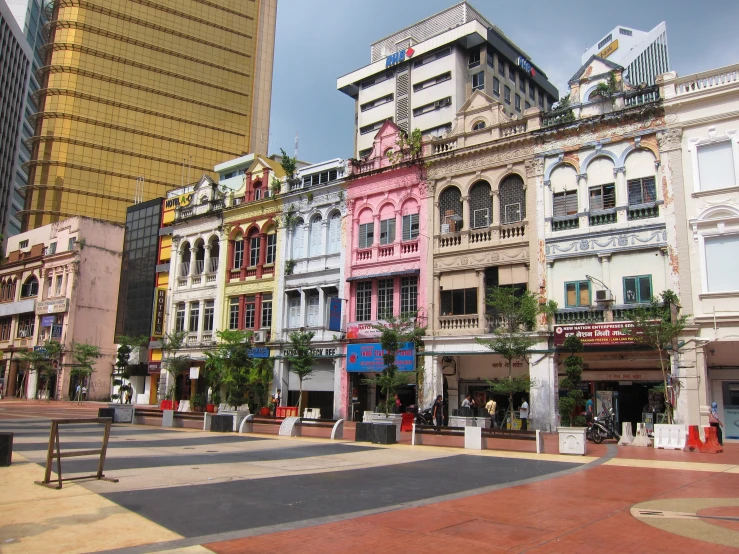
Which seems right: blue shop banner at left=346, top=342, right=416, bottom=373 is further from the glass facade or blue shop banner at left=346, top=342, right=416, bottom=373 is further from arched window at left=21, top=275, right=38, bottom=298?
arched window at left=21, top=275, right=38, bottom=298

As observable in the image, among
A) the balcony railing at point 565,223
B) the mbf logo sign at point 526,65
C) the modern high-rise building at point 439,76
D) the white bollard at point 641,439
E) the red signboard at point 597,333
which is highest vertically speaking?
the mbf logo sign at point 526,65

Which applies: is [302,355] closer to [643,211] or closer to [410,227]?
[410,227]

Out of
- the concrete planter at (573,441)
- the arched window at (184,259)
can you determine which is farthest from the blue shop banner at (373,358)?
the arched window at (184,259)

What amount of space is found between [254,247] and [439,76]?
94.9 ft

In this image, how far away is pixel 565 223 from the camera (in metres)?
27.8

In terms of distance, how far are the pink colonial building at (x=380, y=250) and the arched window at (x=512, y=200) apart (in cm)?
424

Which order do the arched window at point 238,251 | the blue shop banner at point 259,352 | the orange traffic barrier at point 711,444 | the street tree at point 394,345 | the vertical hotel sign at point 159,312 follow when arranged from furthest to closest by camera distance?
the vertical hotel sign at point 159,312
the arched window at point 238,251
the blue shop banner at point 259,352
the street tree at point 394,345
the orange traffic barrier at point 711,444

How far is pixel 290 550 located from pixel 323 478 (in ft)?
17.4

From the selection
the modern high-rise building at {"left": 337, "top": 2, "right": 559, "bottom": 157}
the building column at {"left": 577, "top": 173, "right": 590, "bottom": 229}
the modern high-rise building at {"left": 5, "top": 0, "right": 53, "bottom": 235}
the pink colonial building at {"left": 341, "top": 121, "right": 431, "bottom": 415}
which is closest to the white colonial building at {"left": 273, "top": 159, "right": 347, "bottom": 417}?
the pink colonial building at {"left": 341, "top": 121, "right": 431, "bottom": 415}

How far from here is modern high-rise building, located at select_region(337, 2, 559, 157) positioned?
190 feet

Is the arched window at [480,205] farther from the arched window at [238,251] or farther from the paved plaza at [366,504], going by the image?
the arched window at [238,251]

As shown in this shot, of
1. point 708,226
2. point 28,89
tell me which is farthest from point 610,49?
point 28,89

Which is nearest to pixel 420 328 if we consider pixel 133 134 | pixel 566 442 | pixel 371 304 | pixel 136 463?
pixel 371 304

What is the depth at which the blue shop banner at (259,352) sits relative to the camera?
38125 mm
